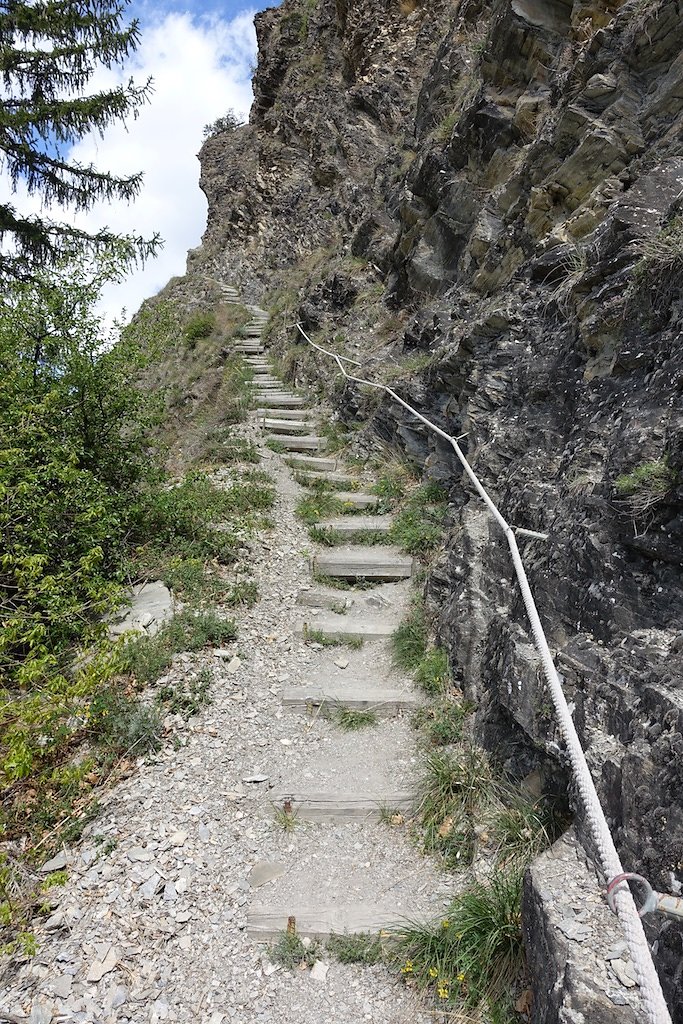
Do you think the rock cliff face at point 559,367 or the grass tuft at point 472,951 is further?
the rock cliff face at point 559,367

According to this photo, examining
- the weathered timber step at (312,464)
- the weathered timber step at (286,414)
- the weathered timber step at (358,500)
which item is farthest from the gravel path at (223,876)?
the weathered timber step at (286,414)

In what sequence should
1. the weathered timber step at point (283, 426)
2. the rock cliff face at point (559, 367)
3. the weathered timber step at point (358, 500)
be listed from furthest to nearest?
1. the weathered timber step at point (283, 426)
2. the weathered timber step at point (358, 500)
3. the rock cliff face at point (559, 367)

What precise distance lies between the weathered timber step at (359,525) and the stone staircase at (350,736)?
13 millimetres

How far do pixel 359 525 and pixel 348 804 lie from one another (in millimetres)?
3699

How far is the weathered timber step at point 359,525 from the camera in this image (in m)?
6.88

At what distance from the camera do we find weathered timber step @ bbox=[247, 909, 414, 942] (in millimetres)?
3002

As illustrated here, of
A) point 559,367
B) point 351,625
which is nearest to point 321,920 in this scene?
point 351,625

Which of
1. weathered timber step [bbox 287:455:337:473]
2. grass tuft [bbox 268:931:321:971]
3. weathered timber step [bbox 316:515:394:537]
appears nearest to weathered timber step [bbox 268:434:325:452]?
weathered timber step [bbox 287:455:337:473]

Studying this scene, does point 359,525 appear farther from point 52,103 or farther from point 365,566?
point 52,103

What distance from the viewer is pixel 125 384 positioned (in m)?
6.38

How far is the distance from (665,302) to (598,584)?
180cm

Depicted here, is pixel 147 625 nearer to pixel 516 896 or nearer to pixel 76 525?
pixel 76 525

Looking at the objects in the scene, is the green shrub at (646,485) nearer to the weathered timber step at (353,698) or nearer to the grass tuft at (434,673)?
the grass tuft at (434,673)

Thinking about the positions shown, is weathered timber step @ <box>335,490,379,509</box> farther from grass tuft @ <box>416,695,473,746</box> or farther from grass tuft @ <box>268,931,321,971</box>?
grass tuft @ <box>268,931,321,971</box>
